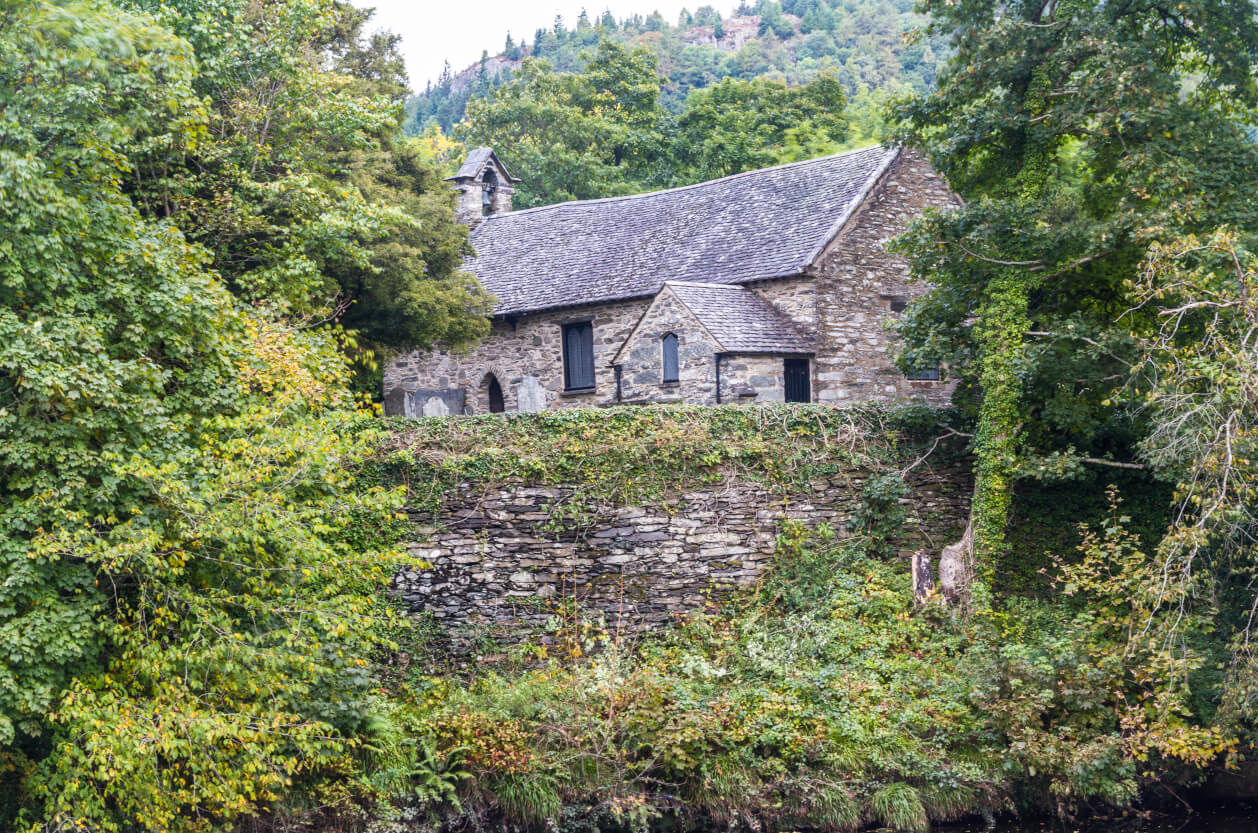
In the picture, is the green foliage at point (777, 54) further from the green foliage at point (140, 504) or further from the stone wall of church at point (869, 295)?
the green foliage at point (140, 504)

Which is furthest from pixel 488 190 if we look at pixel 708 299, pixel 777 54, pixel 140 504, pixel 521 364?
pixel 777 54

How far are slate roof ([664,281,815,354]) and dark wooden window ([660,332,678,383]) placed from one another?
701 mm

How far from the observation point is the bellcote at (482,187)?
112ft

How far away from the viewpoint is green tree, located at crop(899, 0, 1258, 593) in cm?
1457

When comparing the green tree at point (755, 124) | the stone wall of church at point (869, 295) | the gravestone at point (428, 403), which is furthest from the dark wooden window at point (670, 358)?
the green tree at point (755, 124)

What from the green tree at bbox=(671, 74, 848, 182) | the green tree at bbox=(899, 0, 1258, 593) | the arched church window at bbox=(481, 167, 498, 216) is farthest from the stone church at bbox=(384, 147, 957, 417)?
the green tree at bbox=(671, 74, 848, 182)

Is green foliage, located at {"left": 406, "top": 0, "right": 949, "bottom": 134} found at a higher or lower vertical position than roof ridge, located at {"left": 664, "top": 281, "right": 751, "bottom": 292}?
higher

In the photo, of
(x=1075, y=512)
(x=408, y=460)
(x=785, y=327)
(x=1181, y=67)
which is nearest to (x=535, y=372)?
(x=785, y=327)

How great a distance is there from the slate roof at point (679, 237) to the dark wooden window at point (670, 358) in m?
3.25

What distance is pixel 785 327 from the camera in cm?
2267

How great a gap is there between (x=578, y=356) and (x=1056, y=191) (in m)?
12.2

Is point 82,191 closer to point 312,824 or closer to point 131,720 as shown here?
point 131,720

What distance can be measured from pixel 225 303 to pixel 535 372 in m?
15.0

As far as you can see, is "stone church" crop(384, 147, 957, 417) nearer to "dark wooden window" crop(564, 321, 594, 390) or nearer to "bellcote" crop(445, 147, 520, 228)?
"dark wooden window" crop(564, 321, 594, 390)
